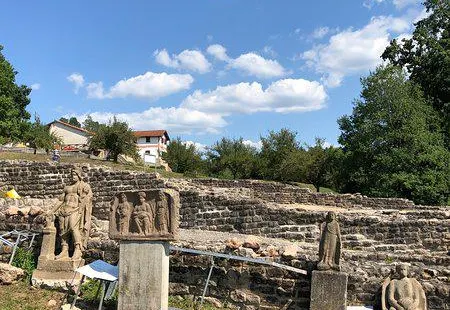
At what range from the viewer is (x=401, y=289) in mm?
6676

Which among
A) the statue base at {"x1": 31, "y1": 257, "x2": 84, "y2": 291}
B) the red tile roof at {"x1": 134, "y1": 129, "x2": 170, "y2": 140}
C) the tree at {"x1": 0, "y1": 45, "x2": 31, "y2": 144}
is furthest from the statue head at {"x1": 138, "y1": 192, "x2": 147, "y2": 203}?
the red tile roof at {"x1": 134, "y1": 129, "x2": 170, "y2": 140}

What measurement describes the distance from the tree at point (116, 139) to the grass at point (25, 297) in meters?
29.9

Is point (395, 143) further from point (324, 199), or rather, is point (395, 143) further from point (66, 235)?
point (66, 235)

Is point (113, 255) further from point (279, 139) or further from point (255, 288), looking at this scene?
point (279, 139)

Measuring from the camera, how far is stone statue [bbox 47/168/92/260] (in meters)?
8.55

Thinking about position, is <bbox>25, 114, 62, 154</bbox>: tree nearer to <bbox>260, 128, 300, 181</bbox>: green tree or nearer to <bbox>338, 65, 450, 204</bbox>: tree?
<bbox>260, 128, 300, 181</bbox>: green tree

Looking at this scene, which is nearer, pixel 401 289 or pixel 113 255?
pixel 401 289

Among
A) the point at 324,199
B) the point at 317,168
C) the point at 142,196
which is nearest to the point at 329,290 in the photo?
the point at 142,196

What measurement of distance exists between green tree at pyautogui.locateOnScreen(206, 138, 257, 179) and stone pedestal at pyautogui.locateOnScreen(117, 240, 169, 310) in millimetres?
41409

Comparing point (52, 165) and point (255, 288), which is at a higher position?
point (52, 165)

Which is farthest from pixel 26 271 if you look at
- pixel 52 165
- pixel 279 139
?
pixel 279 139

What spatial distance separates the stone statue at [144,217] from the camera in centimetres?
695

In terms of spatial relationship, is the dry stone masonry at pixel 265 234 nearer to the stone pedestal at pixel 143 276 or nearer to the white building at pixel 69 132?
the stone pedestal at pixel 143 276

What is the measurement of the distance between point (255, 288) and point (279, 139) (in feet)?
123
